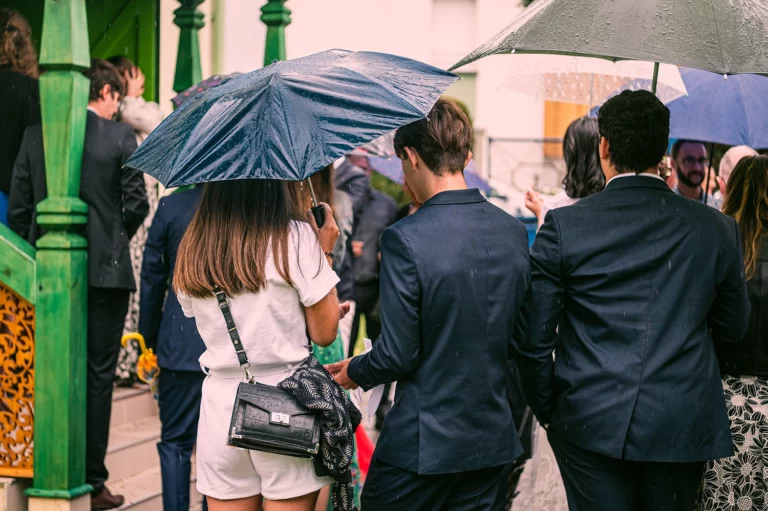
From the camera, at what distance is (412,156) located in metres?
3.58

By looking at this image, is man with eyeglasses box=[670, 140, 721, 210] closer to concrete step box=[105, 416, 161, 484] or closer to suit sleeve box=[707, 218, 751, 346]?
suit sleeve box=[707, 218, 751, 346]

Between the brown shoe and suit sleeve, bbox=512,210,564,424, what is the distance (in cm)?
308

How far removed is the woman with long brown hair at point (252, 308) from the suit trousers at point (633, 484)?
0.91 metres

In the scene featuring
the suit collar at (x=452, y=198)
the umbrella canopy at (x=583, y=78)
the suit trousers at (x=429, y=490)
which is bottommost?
the suit trousers at (x=429, y=490)

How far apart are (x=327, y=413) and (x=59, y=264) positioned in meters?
2.37

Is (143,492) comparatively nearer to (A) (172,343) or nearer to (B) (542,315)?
(A) (172,343)

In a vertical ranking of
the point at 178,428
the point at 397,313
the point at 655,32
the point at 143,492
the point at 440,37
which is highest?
the point at 440,37

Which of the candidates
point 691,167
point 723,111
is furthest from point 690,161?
point 723,111

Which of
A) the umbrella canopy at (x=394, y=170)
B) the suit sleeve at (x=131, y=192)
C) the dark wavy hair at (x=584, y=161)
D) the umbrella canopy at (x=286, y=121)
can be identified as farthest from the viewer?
the umbrella canopy at (x=394, y=170)

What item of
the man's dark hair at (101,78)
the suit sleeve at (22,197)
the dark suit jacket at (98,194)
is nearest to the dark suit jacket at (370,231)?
the man's dark hair at (101,78)

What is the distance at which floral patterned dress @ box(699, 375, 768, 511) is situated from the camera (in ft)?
13.8

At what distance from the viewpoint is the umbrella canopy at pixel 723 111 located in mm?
6066

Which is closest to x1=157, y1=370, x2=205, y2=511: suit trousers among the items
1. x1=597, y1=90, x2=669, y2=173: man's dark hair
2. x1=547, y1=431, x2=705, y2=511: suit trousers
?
x1=547, y1=431, x2=705, y2=511: suit trousers

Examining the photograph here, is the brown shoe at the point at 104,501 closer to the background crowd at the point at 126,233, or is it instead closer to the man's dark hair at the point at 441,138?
the background crowd at the point at 126,233
